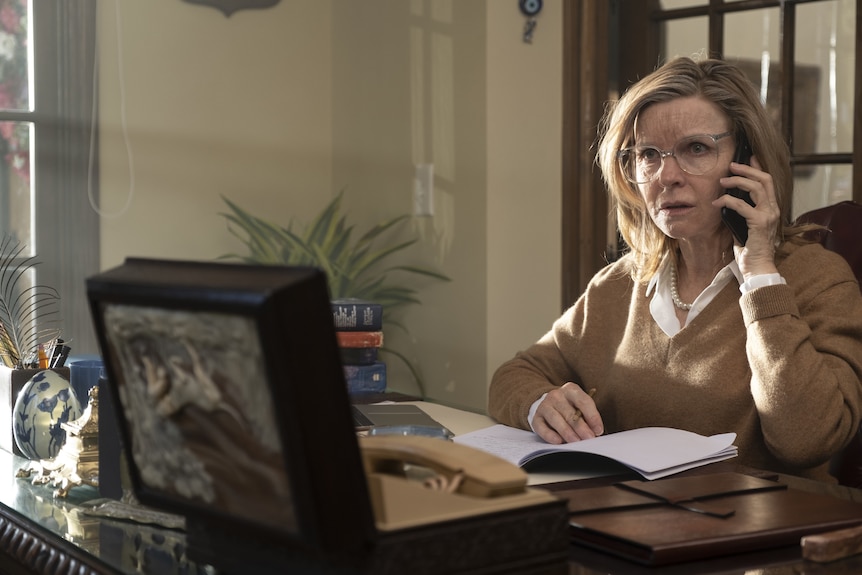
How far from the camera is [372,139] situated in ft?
11.9

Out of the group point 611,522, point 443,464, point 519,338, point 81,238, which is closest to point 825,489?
point 611,522

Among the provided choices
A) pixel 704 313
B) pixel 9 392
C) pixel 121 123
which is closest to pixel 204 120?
pixel 121 123

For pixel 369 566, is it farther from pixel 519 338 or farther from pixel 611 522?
pixel 519 338

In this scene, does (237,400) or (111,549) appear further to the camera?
(111,549)

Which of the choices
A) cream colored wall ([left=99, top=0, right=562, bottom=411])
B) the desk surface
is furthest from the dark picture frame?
cream colored wall ([left=99, top=0, right=562, bottom=411])

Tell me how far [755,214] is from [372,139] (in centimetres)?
211

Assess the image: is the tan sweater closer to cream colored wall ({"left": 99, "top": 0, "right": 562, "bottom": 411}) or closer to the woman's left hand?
the woman's left hand

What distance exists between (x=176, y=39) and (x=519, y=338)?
1435 millimetres

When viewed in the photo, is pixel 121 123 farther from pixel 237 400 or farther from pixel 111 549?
pixel 237 400

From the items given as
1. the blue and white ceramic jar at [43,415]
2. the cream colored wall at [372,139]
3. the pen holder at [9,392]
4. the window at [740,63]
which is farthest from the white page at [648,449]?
the cream colored wall at [372,139]

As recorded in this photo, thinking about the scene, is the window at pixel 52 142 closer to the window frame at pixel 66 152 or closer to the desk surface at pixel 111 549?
the window frame at pixel 66 152

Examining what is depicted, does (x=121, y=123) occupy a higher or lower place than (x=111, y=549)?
higher

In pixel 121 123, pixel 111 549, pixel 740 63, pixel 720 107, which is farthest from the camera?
pixel 121 123

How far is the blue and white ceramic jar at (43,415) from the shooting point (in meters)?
1.43
